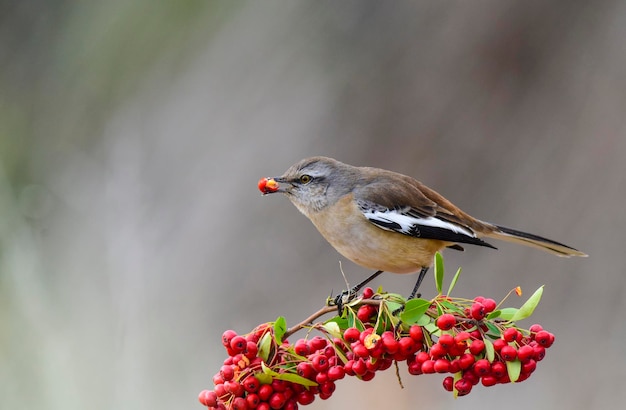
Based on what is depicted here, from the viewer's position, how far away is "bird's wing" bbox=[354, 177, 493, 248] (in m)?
2.59

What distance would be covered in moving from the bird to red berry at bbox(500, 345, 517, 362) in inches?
31.0

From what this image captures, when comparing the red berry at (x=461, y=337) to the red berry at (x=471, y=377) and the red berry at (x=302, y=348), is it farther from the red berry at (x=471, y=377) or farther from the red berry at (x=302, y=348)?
the red berry at (x=302, y=348)

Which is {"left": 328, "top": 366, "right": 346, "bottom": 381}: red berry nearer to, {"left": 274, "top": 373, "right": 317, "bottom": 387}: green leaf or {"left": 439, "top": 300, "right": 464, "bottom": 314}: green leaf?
{"left": 274, "top": 373, "right": 317, "bottom": 387}: green leaf

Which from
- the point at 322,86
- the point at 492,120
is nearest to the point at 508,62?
the point at 492,120

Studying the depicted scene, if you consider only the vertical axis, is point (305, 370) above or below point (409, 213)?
below

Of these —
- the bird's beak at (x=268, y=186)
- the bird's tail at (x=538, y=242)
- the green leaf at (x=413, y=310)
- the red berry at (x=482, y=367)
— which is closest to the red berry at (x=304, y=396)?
the green leaf at (x=413, y=310)

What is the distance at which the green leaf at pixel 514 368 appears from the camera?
5.60 ft

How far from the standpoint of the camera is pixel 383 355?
5.92 ft

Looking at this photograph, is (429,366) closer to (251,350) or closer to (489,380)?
(489,380)

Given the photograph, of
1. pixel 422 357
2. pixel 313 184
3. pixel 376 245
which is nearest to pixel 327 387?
pixel 422 357

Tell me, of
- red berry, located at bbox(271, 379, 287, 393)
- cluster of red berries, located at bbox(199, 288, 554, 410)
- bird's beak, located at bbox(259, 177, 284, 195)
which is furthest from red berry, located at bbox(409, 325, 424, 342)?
bird's beak, located at bbox(259, 177, 284, 195)

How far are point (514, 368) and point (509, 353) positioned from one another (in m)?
0.04

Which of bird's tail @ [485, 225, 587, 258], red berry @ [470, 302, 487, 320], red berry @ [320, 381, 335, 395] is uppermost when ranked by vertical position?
bird's tail @ [485, 225, 587, 258]

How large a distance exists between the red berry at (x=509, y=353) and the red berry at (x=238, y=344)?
2.00ft
